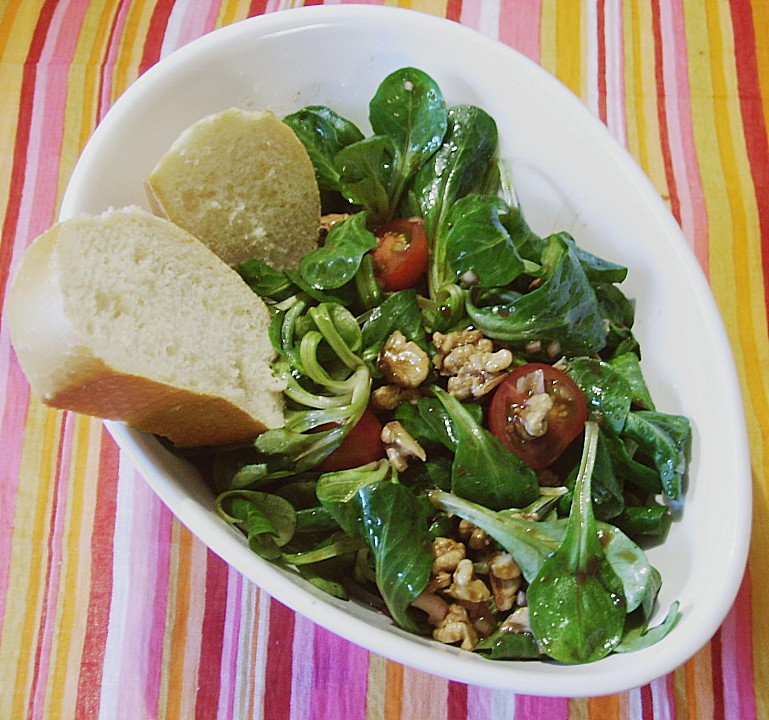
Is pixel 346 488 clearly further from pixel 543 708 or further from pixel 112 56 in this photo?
pixel 112 56

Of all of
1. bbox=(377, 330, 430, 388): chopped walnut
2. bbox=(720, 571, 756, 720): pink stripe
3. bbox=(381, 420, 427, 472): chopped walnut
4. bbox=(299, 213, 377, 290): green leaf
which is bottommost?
bbox=(720, 571, 756, 720): pink stripe

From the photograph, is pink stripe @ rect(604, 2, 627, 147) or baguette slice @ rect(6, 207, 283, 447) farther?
pink stripe @ rect(604, 2, 627, 147)

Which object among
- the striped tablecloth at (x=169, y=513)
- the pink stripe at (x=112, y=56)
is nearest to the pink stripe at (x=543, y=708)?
the striped tablecloth at (x=169, y=513)

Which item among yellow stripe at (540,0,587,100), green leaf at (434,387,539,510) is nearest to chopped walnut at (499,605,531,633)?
green leaf at (434,387,539,510)

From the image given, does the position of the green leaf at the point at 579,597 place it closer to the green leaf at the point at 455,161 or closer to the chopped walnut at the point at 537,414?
the chopped walnut at the point at 537,414

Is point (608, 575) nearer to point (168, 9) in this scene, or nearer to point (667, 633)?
point (667, 633)

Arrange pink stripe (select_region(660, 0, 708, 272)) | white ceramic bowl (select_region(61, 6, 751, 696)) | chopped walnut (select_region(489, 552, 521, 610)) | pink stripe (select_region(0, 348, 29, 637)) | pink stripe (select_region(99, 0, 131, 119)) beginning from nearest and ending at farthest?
white ceramic bowl (select_region(61, 6, 751, 696))
chopped walnut (select_region(489, 552, 521, 610))
pink stripe (select_region(0, 348, 29, 637))
pink stripe (select_region(660, 0, 708, 272))
pink stripe (select_region(99, 0, 131, 119))

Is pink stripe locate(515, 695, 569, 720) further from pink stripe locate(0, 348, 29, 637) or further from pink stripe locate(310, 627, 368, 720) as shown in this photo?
pink stripe locate(0, 348, 29, 637)
